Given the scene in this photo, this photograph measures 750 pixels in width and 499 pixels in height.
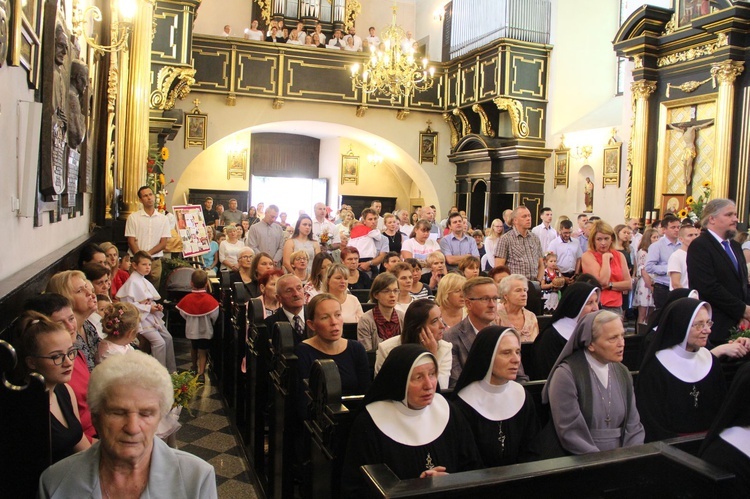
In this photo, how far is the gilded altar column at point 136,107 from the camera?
8.81m

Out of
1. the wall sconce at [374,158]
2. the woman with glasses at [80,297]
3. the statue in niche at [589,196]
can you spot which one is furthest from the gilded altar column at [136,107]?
the wall sconce at [374,158]

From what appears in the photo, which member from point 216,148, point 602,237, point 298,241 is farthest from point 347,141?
point 602,237

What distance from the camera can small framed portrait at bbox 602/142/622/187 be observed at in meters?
12.5

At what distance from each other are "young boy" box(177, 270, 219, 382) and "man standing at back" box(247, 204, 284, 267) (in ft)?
5.05

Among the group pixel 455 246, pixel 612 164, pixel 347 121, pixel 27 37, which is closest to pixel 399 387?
pixel 27 37

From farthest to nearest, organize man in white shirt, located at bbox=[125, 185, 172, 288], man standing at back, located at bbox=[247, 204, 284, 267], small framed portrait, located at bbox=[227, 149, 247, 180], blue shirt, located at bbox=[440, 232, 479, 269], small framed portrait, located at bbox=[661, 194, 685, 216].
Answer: small framed portrait, located at bbox=[227, 149, 247, 180]
small framed portrait, located at bbox=[661, 194, 685, 216]
man standing at back, located at bbox=[247, 204, 284, 267]
blue shirt, located at bbox=[440, 232, 479, 269]
man in white shirt, located at bbox=[125, 185, 172, 288]

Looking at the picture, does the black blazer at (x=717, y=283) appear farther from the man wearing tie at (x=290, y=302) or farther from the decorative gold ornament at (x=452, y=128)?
the decorative gold ornament at (x=452, y=128)

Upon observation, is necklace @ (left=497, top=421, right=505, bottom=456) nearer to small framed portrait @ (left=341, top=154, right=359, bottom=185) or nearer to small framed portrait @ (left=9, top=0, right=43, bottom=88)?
small framed portrait @ (left=9, top=0, right=43, bottom=88)

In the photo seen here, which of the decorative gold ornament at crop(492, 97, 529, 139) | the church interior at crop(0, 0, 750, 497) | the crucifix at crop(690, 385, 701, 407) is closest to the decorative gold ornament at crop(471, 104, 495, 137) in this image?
the church interior at crop(0, 0, 750, 497)

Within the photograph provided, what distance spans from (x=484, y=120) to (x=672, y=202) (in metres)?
5.15

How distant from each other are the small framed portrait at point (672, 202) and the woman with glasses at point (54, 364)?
10.3 meters

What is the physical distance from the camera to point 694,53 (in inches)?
425

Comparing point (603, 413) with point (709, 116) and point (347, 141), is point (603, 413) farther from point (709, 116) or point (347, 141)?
point (347, 141)

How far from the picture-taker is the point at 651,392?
12.2 feet
